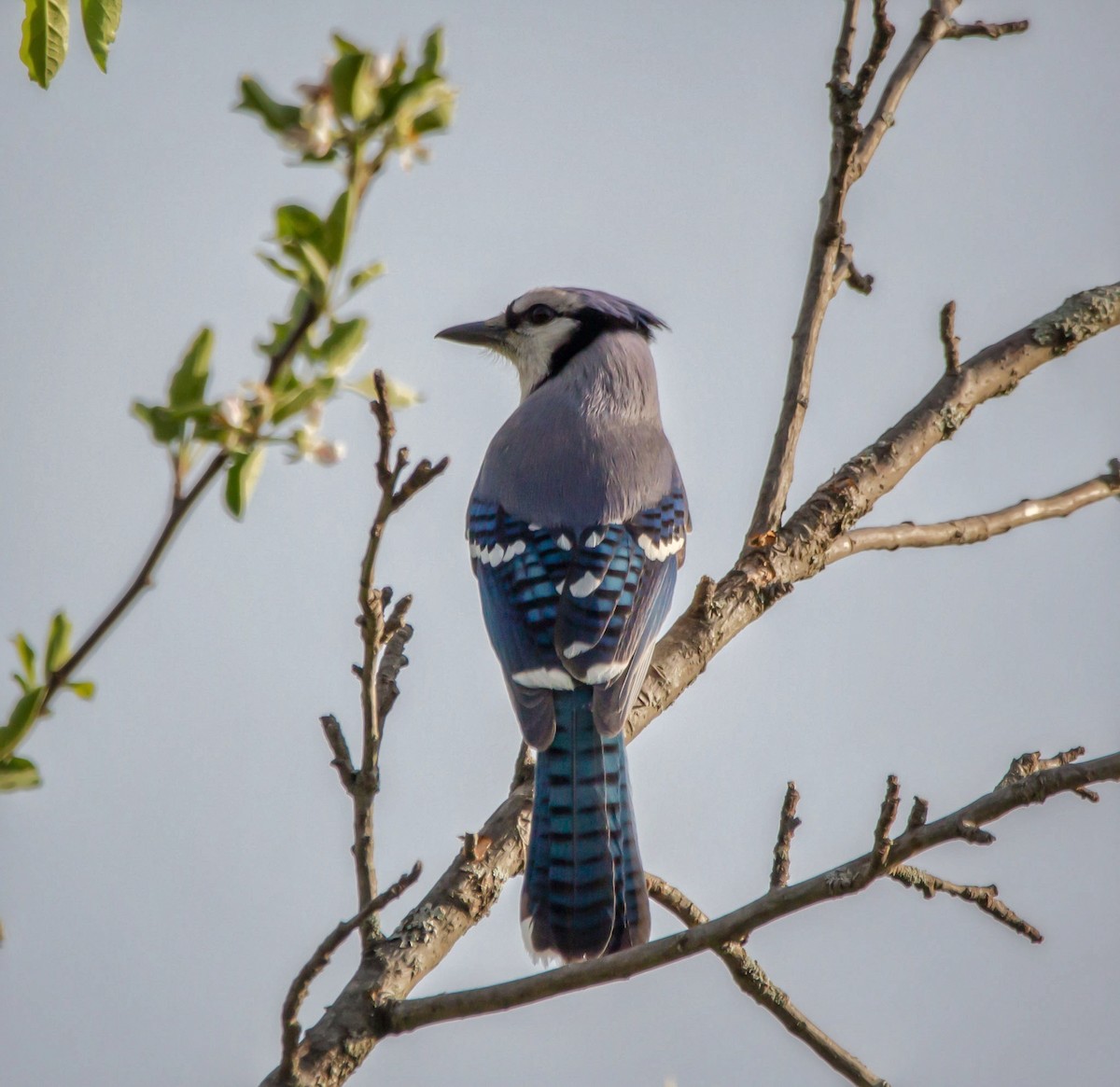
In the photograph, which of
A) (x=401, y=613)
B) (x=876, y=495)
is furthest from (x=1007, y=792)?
(x=876, y=495)

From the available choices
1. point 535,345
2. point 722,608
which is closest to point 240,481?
point 722,608

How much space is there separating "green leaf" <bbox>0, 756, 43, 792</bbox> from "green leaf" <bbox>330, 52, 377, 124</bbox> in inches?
21.9

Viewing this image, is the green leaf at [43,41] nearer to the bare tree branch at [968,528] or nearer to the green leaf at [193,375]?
the green leaf at [193,375]

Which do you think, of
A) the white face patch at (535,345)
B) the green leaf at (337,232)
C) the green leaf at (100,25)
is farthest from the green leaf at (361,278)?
the white face patch at (535,345)

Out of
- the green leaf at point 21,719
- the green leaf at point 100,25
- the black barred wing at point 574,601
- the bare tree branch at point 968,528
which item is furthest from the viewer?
the bare tree branch at point 968,528

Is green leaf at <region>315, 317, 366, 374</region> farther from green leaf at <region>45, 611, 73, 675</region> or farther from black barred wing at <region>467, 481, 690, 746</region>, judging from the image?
black barred wing at <region>467, 481, 690, 746</region>

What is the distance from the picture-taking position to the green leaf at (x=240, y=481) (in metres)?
0.96

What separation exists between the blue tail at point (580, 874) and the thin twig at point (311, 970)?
797mm

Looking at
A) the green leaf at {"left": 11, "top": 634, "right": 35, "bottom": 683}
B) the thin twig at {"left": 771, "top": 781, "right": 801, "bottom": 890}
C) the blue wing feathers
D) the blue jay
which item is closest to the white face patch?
the blue jay

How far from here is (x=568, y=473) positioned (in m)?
3.36

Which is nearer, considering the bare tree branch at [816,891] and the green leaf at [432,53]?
the green leaf at [432,53]

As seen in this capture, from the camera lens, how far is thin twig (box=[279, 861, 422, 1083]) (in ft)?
5.31

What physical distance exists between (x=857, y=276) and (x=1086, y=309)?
598 millimetres

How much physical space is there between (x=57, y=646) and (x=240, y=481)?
8.2 inches
